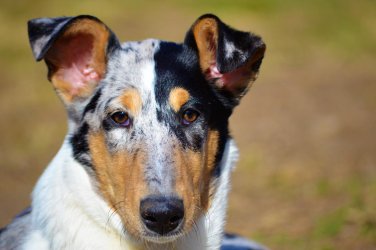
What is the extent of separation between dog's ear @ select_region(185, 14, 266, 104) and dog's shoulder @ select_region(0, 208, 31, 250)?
5.62 feet

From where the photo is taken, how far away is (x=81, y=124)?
17.2 feet

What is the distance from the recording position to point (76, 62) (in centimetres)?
547

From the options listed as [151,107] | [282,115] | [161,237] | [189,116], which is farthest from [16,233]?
[282,115]

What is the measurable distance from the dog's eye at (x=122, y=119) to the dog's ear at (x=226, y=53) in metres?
0.70

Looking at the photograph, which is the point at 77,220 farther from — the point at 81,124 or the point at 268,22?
the point at 268,22

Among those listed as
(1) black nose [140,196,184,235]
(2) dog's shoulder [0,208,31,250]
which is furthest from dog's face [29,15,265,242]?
(2) dog's shoulder [0,208,31,250]

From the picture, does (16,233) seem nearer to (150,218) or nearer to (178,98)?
(150,218)

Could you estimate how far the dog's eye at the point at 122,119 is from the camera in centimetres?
503

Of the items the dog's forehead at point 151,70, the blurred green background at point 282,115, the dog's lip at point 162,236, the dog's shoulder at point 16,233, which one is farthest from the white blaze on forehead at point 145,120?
the blurred green background at point 282,115

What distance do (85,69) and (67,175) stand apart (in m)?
0.82

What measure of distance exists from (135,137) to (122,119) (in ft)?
0.65

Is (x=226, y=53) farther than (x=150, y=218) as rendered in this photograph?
Yes

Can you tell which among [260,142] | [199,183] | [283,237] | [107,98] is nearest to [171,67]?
[107,98]

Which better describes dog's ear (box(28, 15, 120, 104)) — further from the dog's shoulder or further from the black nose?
the black nose
